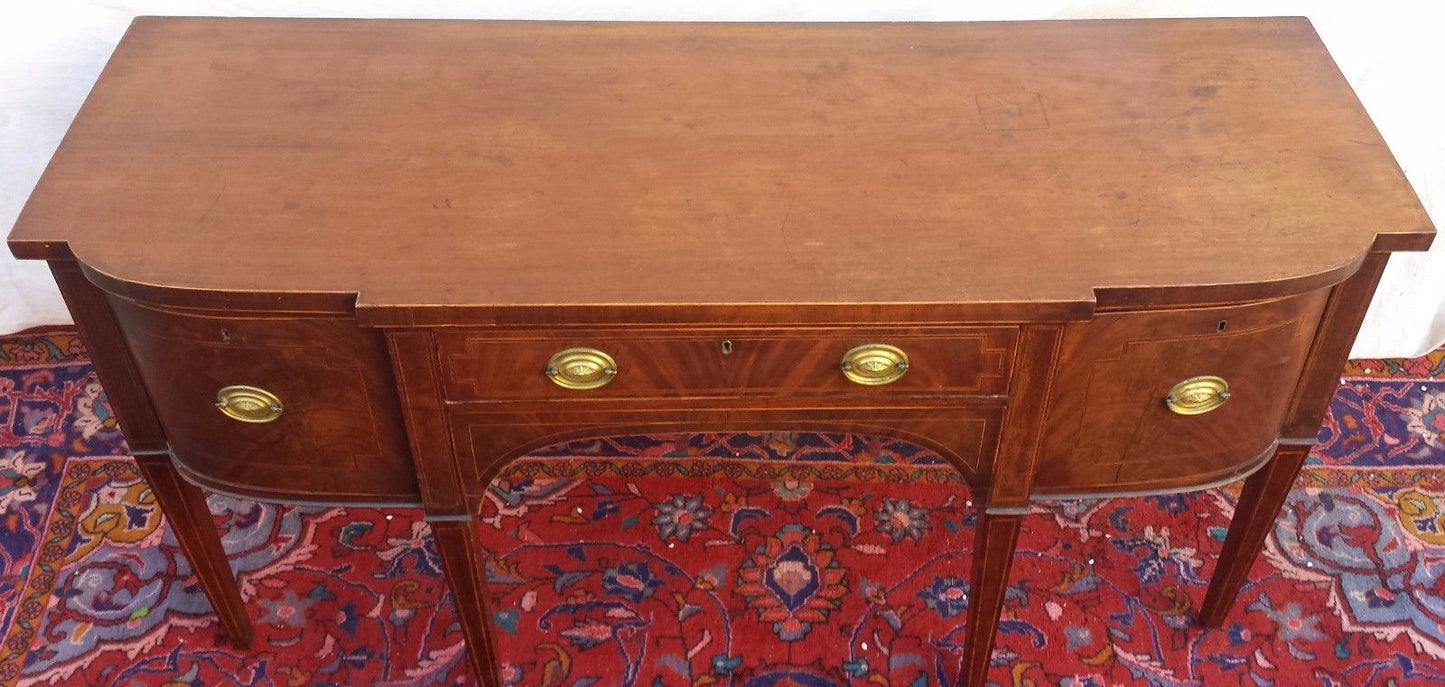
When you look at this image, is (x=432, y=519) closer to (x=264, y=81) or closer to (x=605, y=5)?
(x=264, y=81)

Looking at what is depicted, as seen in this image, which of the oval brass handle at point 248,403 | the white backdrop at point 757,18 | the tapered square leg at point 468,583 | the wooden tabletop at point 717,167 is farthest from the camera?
the white backdrop at point 757,18

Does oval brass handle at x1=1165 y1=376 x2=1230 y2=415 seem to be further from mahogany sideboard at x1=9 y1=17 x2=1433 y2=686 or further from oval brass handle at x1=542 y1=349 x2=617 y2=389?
oval brass handle at x1=542 y1=349 x2=617 y2=389

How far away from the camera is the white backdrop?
1.84 meters

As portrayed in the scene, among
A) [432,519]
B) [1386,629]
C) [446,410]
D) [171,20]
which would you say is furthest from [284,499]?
[1386,629]

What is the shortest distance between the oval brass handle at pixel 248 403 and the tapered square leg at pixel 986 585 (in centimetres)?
84

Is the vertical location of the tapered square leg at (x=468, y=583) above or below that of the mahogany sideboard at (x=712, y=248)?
below

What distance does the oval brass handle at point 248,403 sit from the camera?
1.36 m

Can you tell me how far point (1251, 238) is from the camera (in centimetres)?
131

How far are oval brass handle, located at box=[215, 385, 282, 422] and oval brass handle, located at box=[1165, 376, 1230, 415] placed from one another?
3.29 ft

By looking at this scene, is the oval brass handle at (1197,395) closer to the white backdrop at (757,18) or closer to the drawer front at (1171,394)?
the drawer front at (1171,394)

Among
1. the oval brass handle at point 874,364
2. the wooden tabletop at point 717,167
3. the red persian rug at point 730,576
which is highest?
the wooden tabletop at point 717,167

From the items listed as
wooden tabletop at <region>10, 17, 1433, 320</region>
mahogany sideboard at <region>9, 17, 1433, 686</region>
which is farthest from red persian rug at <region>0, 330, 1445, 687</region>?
wooden tabletop at <region>10, 17, 1433, 320</region>

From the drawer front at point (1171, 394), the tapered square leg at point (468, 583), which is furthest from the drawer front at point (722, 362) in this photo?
the tapered square leg at point (468, 583)

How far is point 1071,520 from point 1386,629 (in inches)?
19.2
